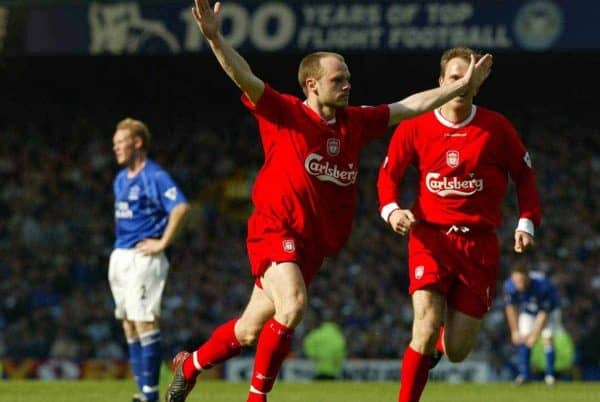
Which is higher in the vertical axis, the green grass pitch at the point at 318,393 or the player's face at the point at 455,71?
the player's face at the point at 455,71

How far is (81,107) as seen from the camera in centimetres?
2598

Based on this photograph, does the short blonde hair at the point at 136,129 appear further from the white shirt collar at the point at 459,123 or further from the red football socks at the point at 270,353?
the red football socks at the point at 270,353

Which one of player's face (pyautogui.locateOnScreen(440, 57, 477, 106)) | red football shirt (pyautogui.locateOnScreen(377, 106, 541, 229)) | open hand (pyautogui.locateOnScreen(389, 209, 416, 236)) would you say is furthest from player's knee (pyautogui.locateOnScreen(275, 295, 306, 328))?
player's face (pyautogui.locateOnScreen(440, 57, 477, 106))

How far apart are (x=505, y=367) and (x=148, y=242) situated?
11.6 meters

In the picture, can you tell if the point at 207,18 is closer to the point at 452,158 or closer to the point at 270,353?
the point at 270,353

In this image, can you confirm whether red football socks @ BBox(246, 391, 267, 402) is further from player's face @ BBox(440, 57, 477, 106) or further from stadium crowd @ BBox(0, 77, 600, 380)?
stadium crowd @ BBox(0, 77, 600, 380)

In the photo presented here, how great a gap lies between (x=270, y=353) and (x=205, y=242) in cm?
1713

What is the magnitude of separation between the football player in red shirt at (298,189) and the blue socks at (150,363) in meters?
3.02

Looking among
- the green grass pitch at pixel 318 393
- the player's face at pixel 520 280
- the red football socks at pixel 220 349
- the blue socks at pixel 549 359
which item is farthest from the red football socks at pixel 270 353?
the blue socks at pixel 549 359

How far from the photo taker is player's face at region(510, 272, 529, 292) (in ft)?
59.4

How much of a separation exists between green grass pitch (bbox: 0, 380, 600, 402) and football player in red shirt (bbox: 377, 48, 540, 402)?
4173mm

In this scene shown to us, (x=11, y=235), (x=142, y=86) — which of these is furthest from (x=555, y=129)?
(x=11, y=235)

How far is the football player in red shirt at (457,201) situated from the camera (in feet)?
28.2

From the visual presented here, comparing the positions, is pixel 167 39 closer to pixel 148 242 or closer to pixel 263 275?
pixel 148 242
